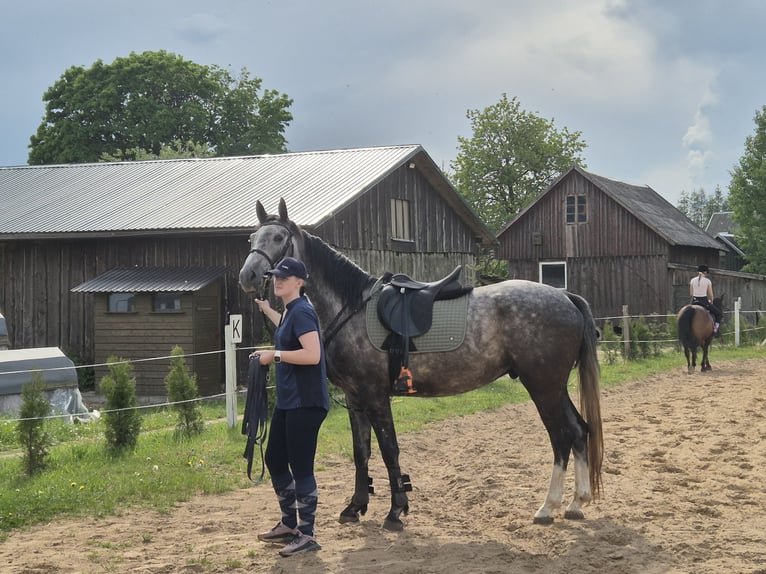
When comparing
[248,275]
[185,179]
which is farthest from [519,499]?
[185,179]

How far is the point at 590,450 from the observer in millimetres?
6324

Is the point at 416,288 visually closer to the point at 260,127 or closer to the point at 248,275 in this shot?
the point at 248,275

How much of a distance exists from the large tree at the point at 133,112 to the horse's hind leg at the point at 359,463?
3232 cm

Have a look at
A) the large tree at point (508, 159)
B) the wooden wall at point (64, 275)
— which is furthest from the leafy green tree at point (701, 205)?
the wooden wall at point (64, 275)

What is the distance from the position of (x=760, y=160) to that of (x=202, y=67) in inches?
1075

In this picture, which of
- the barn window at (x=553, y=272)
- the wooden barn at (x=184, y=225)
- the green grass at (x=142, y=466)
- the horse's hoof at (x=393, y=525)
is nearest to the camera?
the horse's hoof at (x=393, y=525)


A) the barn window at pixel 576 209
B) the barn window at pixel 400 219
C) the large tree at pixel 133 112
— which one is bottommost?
the barn window at pixel 400 219

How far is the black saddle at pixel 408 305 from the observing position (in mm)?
6141

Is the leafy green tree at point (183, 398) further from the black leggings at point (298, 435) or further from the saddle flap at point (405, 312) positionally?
the black leggings at point (298, 435)

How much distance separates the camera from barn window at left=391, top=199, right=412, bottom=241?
19.2 m

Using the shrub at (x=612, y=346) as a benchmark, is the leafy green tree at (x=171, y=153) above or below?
above

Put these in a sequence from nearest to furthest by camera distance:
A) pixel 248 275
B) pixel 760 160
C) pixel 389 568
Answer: pixel 389 568
pixel 248 275
pixel 760 160

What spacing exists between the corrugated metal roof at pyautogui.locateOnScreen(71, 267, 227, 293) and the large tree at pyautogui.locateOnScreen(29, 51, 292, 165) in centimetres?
2167

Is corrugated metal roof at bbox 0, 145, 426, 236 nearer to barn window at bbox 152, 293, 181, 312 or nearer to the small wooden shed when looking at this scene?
the small wooden shed
